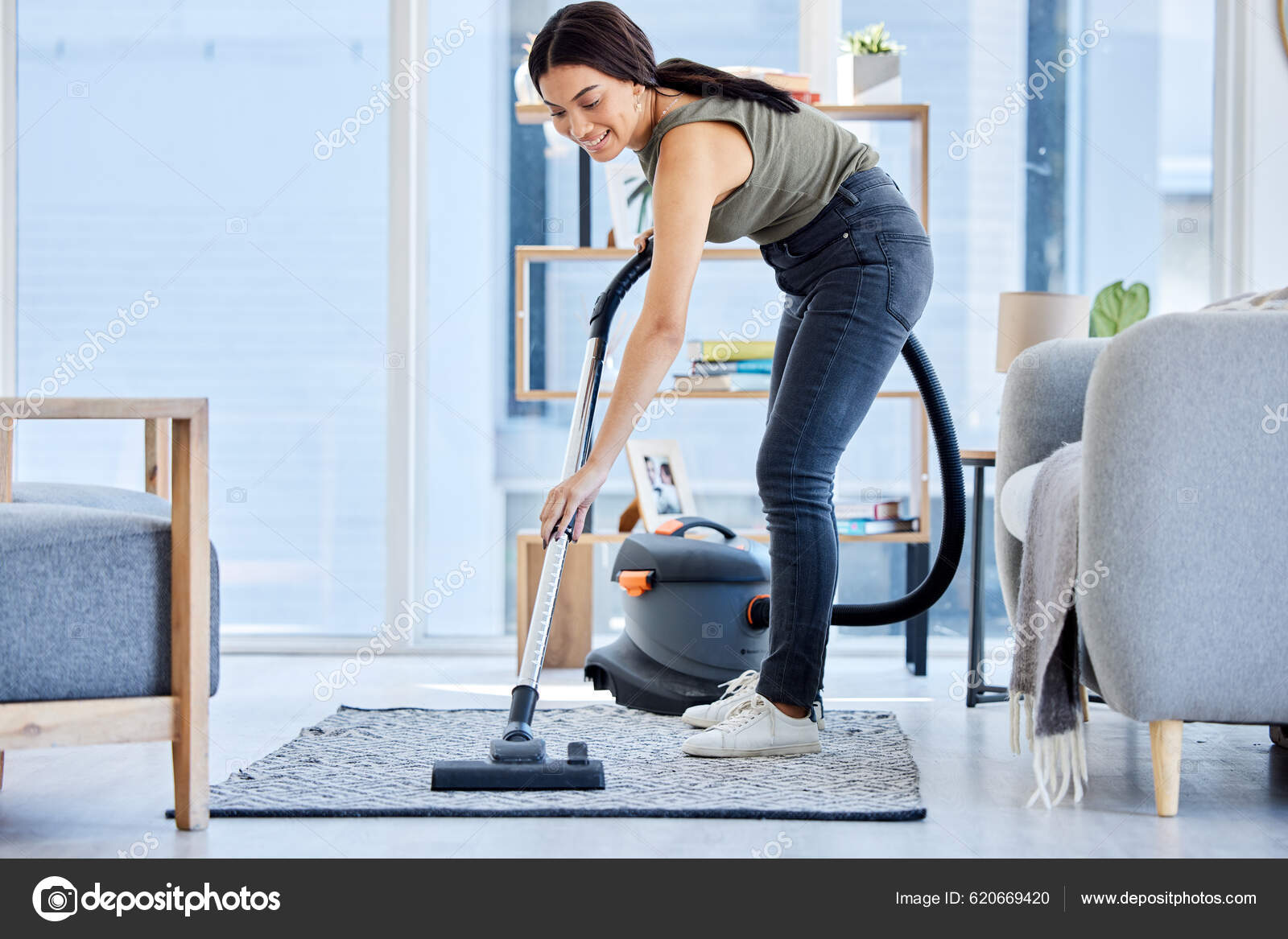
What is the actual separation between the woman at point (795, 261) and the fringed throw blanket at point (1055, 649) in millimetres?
284

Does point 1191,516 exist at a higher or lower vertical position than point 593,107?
lower

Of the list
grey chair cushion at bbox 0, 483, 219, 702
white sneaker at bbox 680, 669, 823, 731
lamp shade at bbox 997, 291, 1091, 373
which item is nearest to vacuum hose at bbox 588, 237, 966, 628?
white sneaker at bbox 680, 669, 823, 731

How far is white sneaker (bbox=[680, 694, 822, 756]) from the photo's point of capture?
1697 mm

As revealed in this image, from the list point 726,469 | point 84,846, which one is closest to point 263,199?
point 726,469

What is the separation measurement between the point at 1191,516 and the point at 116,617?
1177 millimetres

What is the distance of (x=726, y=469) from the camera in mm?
3121

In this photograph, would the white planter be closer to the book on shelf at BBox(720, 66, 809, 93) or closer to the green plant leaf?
the book on shelf at BBox(720, 66, 809, 93)

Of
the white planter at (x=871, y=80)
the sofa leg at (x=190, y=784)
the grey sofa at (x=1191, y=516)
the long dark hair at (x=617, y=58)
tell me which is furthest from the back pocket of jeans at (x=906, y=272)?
the white planter at (x=871, y=80)

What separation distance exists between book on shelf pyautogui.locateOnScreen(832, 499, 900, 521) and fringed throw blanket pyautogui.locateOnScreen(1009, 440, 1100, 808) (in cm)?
124

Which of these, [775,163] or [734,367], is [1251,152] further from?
[775,163]

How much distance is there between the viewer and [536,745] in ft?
4.96

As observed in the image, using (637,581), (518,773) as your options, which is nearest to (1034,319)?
(637,581)
